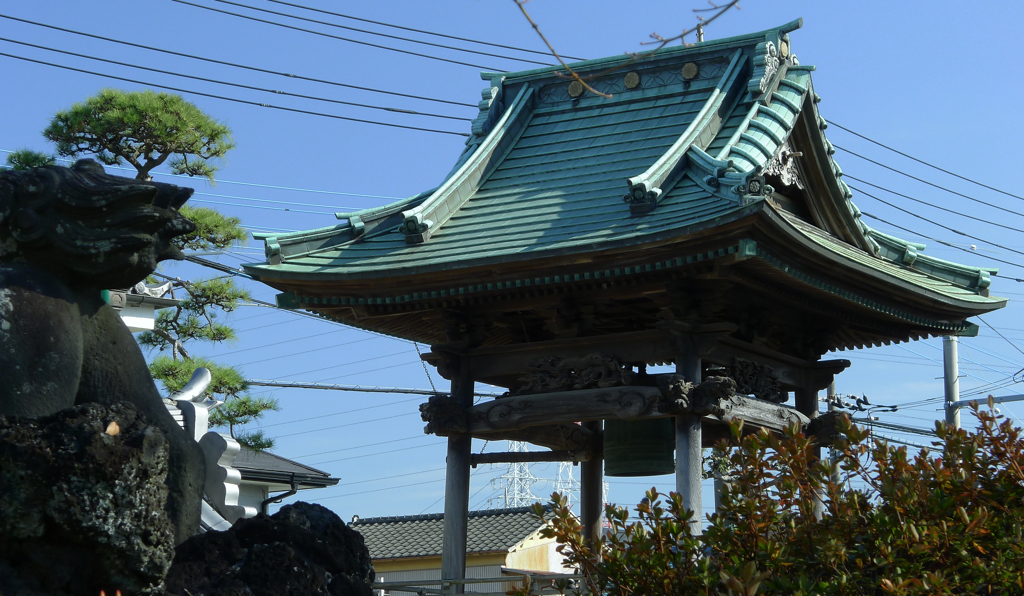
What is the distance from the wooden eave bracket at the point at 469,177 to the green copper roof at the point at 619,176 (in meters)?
A: 0.02

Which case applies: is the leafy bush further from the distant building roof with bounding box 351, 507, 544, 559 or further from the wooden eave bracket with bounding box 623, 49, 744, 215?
the distant building roof with bounding box 351, 507, 544, 559

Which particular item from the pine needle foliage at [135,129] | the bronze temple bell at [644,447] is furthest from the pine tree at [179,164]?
Answer: the bronze temple bell at [644,447]

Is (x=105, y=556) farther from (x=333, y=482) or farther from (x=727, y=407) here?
(x=333, y=482)

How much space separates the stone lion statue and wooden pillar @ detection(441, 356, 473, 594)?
24.6ft

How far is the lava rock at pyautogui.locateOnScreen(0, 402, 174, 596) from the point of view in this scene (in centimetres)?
297

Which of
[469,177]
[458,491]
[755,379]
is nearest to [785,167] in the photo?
[755,379]

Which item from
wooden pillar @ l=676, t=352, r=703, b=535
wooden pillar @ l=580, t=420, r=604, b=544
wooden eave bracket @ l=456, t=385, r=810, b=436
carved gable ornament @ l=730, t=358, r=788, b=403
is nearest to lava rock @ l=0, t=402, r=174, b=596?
wooden pillar @ l=676, t=352, r=703, b=535

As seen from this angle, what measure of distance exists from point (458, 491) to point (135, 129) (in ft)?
25.9

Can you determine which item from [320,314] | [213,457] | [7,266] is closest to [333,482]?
[320,314]

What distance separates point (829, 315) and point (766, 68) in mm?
2588

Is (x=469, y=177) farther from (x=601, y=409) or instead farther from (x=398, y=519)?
(x=398, y=519)

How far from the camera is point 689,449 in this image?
10.0 metres

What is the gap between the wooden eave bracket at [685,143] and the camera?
33.6 ft

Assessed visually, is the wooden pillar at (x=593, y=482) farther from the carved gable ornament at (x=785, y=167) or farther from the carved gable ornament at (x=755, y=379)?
the carved gable ornament at (x=785, y=167)
